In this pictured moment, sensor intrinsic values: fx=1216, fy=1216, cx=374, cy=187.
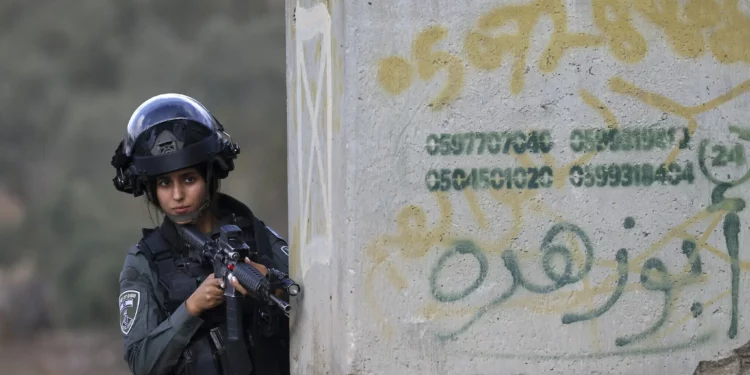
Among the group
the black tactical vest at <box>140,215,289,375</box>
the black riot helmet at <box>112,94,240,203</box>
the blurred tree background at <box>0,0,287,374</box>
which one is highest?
the blurred tree background at <box>0,0,287,374</box>

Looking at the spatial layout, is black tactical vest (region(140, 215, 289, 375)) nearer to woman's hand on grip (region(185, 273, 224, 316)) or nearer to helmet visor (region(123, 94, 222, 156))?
woman's hand on grip (region(185, 273, 224, 316))

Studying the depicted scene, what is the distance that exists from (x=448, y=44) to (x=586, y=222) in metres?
0.59

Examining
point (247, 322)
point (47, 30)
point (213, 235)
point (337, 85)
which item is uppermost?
point (47, 30)

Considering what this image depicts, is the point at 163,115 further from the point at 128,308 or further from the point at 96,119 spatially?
the point at 96,119

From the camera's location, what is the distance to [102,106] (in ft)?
33.2

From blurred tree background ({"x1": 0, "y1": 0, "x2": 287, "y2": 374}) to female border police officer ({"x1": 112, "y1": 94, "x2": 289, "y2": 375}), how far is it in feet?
19.0

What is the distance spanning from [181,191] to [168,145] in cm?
16

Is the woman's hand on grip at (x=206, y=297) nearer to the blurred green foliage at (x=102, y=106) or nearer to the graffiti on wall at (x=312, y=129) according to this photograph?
the graffiti on wall at (x=312, y=129)

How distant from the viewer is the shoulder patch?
3.83 metres

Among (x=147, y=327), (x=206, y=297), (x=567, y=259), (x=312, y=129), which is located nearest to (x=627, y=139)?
(x=567, y=259)

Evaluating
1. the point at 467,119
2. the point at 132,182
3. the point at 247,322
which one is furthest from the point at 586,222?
the point at 132,182

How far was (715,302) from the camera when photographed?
3.24 m

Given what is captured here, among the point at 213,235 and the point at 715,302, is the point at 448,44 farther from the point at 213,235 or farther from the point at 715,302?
the point at 213,235

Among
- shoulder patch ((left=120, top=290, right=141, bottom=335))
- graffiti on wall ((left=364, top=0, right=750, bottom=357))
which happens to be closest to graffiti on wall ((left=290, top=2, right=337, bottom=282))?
graffiti on wall ((left=364, top=0, right=750, bottom=357))
